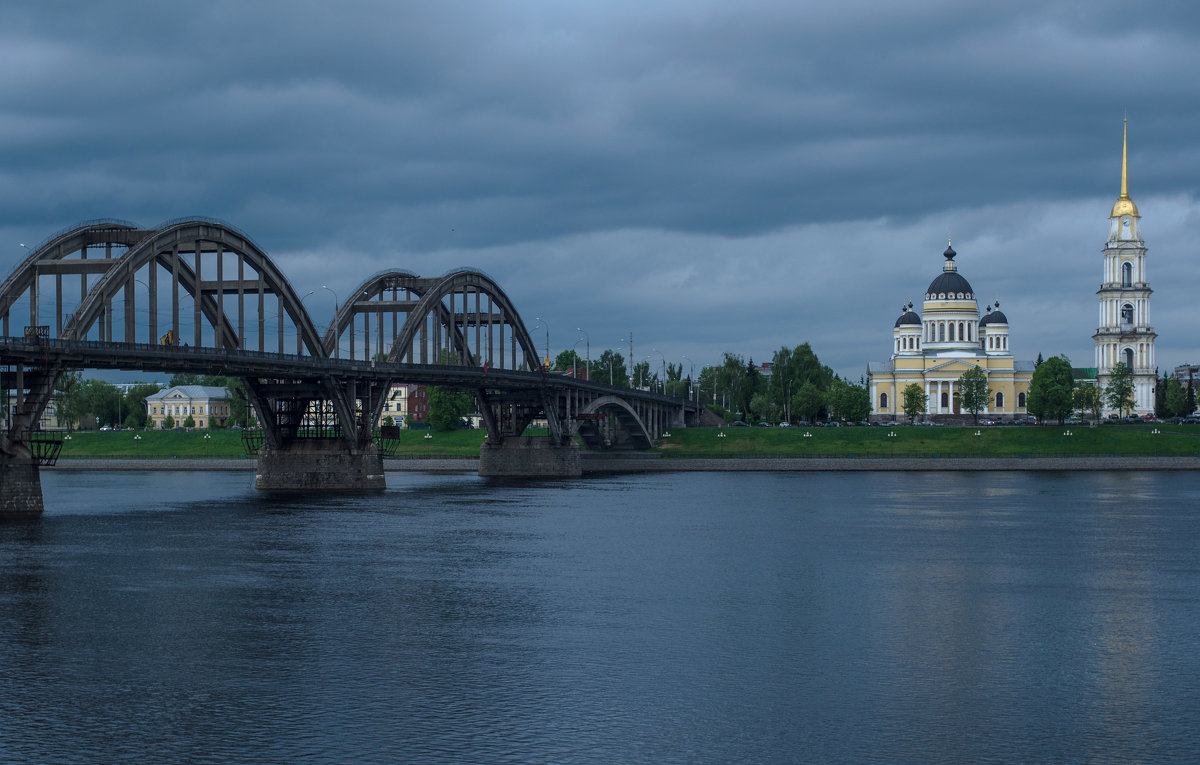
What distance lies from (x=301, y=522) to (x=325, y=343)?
32704 millimetres

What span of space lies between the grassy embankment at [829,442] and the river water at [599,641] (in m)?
67.7

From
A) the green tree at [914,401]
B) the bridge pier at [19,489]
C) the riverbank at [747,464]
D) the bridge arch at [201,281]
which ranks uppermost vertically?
the bridge arch at [201,281]

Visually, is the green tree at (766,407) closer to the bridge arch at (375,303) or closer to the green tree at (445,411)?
the green tree at (445,411)

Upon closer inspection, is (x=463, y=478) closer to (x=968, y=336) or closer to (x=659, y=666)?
(x=659, y=666)

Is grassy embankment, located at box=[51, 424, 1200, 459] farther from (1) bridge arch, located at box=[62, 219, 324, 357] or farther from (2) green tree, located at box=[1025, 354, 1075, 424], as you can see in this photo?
(1) bridge arch, located at box=[62, 219, 324, 357]

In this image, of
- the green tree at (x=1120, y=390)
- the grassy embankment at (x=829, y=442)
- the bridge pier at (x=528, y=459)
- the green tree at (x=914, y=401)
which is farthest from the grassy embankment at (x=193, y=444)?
the green tree at (x=1120, y=390)

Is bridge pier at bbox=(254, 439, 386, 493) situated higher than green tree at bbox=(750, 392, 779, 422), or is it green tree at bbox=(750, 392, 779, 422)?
green tree at bbox=(750, 392, 779, 422)

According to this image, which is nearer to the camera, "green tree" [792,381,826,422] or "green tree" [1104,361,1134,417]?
"green tree" [1104,361,1134,417]

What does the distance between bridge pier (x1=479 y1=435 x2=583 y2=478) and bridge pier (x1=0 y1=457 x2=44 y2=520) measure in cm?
6053

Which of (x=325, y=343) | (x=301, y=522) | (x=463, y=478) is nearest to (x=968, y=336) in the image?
(x=463, y=478)

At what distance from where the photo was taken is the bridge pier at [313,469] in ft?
305

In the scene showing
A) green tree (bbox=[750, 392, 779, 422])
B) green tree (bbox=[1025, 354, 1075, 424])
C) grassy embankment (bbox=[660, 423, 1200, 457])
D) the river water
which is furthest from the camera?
green tree (bbox=[750, 392, 779, 422])

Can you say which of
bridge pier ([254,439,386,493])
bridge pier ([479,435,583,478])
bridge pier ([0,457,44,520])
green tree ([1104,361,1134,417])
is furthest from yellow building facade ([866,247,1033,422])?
bridge pier ([0,457,44,520])

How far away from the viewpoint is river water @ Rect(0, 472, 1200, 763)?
25641 millimetres
